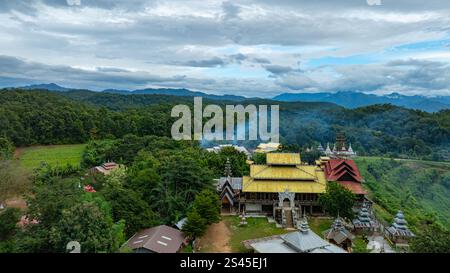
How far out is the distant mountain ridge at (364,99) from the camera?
150 meters

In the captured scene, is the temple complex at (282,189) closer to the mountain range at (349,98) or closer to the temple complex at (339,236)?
the temple complex at (339,236)

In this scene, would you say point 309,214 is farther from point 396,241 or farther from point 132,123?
point 132,123

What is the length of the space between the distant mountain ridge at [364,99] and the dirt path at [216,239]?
427 ft

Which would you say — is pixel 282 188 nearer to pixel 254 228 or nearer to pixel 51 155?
pixel 254 228

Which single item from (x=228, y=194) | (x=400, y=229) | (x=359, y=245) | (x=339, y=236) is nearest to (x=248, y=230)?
(x=228, y=194)

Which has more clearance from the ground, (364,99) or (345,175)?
(364,99)

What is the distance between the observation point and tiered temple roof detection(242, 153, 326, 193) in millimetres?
24156

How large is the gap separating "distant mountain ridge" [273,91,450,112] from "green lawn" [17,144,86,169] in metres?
112

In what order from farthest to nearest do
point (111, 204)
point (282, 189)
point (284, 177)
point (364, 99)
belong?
point (364, 99)
point (284, 177)
point (282, 189)
point (111, 204)

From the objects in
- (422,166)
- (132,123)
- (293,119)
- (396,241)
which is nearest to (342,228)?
(396,241)

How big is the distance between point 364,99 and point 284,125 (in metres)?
111

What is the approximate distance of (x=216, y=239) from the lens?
20.0 metres

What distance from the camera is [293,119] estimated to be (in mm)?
77438
